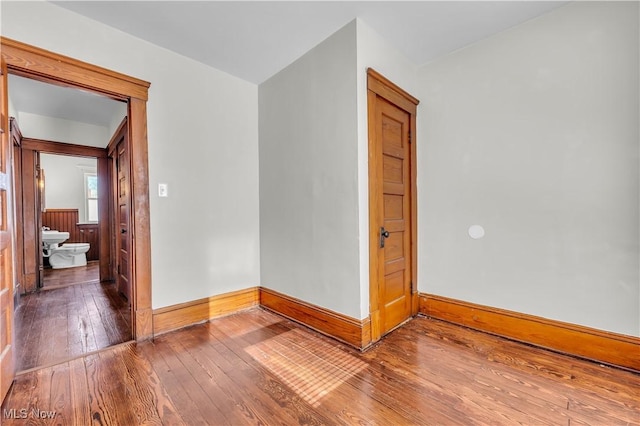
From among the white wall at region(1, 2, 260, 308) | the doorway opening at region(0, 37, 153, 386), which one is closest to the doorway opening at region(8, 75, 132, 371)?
the doorway opening at region(0, 37, 153, 386)

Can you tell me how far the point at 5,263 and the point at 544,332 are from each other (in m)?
3.62

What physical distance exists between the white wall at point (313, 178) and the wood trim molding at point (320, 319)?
0.21 feet

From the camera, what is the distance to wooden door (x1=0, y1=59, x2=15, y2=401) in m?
1.61

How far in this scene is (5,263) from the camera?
5.57 ft

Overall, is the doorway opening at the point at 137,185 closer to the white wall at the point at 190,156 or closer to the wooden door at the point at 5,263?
the white wall at the point at 190,156

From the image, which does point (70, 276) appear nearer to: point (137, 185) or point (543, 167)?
point (137, 185)

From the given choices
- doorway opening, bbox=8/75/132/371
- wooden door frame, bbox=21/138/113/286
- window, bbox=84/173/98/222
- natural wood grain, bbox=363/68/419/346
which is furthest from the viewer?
window, bbox=84/173/98/222

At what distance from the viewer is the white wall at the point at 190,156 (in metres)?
2.13

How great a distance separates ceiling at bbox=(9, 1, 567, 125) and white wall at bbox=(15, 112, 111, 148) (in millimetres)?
2680

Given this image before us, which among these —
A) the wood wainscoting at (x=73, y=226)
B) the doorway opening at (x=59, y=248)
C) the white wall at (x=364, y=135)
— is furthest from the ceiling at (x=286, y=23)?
the wood wainscoting at (x=73, y=226)

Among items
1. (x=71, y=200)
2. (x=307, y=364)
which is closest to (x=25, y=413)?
(x=307, y=364)

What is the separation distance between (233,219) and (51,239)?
180 inches

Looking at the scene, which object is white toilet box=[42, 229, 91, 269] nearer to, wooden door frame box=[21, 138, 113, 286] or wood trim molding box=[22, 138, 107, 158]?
wooden door frame box=[21, 138, 113, 286]

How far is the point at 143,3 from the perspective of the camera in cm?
195
